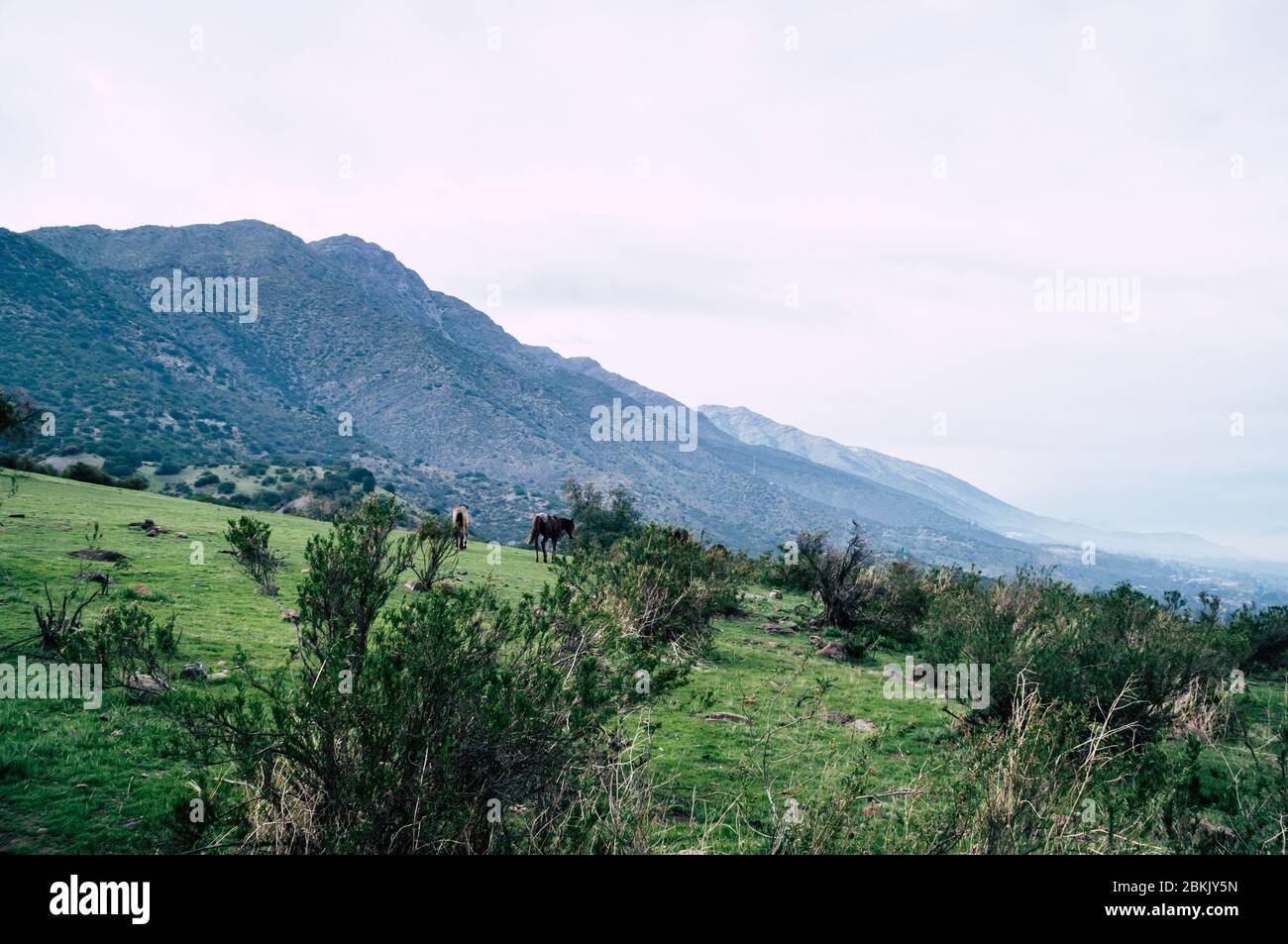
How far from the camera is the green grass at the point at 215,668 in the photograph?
17.8ft

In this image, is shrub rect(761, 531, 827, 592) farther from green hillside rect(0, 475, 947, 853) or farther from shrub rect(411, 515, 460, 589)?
shrub rect(411, 515, 460, 589)

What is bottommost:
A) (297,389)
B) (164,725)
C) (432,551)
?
(164,725)

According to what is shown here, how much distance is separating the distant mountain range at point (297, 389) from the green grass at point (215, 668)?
48967mm

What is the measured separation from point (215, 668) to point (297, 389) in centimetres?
10956

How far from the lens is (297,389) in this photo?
104500 millimetres

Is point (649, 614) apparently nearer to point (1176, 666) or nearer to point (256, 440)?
point (1176, 666)

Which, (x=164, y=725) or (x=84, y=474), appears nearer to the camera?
(x=164, y=725)

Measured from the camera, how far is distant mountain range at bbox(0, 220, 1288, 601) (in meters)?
70.8

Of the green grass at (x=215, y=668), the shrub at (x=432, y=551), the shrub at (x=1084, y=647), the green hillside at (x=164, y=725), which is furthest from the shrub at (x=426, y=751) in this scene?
the shrub at (x=1084, y=647)

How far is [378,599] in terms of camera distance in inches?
267

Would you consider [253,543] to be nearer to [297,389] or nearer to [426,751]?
[426,751]

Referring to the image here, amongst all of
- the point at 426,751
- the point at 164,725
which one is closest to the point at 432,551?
the point at 164,725

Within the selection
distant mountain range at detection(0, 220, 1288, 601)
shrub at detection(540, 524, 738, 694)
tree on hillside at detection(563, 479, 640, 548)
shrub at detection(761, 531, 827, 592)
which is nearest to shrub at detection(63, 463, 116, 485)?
distant mountain range at detection(0, 220, 1288, 601)
